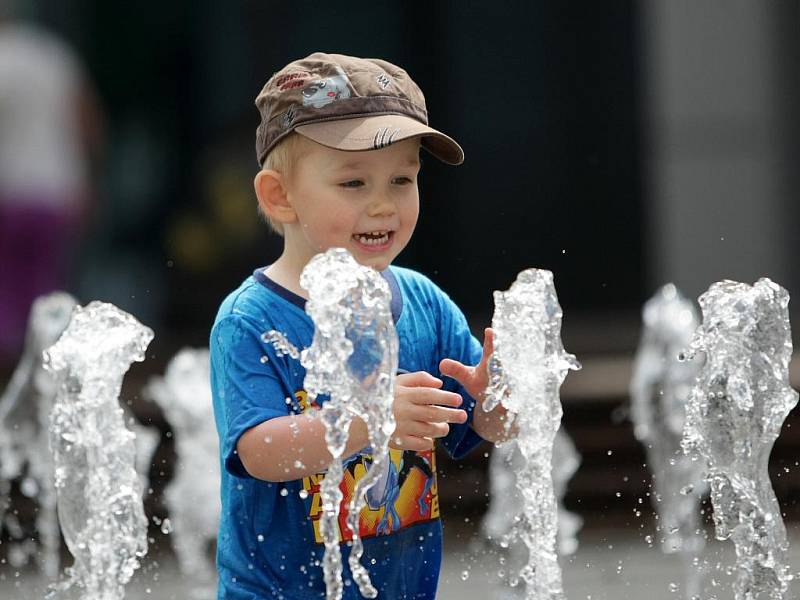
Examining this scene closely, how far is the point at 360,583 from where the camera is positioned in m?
2.33

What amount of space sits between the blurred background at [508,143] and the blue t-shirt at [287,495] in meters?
4.45

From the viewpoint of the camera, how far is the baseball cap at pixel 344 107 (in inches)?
94.8

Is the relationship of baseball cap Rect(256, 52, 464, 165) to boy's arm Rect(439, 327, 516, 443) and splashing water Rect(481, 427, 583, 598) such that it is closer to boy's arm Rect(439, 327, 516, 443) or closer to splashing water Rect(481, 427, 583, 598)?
boy's arm Rect(439, 327, 516, 443)

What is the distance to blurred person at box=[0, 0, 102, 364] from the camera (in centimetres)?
580

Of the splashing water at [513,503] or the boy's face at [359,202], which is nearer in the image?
the boy's face at [359,202]

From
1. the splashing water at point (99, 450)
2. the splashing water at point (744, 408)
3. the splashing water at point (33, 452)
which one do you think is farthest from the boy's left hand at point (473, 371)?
the splashing water at point (33, 452)

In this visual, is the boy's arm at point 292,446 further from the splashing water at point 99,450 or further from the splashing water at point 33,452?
the splashing water at point 33,452

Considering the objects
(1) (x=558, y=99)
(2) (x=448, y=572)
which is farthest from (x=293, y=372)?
(1) (x=558, y=99)

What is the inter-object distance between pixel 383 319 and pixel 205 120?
5.14 metres

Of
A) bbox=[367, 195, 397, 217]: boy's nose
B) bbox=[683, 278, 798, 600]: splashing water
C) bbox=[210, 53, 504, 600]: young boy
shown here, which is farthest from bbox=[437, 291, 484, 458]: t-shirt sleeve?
bbox=[683, 278, 798, 600]: splashing water

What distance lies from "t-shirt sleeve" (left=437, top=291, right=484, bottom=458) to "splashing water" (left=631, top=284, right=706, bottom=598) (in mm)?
1621

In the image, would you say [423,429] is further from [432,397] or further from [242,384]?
[242,384]

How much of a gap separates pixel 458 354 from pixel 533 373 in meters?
0.14

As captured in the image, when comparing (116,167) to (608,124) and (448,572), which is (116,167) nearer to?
(608,124)
